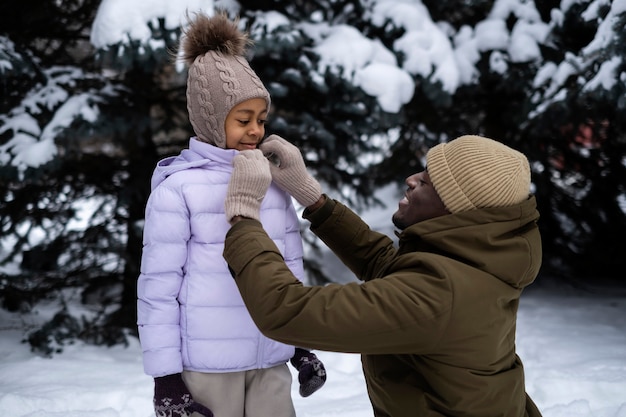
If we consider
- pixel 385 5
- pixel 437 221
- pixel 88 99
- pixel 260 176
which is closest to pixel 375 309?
pixel 437 221

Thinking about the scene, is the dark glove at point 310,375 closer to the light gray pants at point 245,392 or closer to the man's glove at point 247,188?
the light gray pants at point 245,392

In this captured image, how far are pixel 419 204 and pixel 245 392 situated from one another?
3.16ft

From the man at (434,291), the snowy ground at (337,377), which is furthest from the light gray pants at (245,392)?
the snowy ground at (337,377)

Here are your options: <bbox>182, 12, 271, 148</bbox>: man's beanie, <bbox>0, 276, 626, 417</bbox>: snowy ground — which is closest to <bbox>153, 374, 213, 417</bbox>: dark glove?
<bbox>182, 12, 271, 148</bbox>: man's beanie

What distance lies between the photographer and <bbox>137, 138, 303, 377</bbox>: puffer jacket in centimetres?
196

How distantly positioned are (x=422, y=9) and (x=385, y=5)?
1.04 feet

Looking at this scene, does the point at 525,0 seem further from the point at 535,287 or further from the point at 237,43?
the point at 237,43

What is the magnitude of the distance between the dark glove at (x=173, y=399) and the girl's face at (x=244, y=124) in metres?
0.86

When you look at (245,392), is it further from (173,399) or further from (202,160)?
(202,160)

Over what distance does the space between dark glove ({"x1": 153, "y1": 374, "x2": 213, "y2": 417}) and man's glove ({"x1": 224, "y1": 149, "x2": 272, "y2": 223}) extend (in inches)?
23.6

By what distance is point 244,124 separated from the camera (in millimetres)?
2178

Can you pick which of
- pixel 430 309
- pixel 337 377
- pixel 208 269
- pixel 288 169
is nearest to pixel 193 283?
pixel 208 269

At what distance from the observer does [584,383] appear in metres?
3.62

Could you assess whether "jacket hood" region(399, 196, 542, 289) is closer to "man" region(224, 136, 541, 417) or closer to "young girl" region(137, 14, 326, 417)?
"man" region(224, 136, 541, 417)
